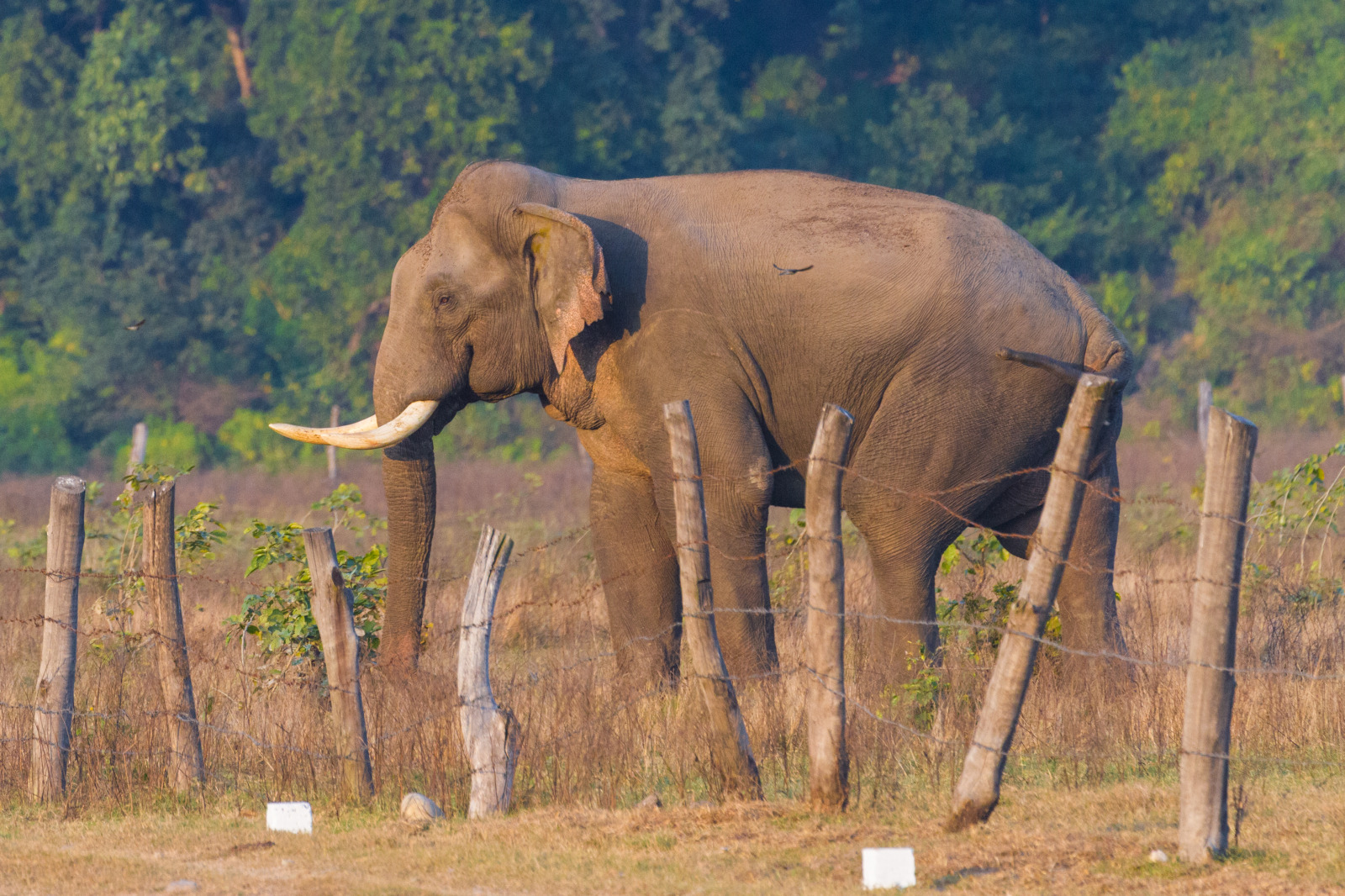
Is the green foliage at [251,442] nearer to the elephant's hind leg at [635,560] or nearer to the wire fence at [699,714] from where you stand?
the wire fence at [699,714]

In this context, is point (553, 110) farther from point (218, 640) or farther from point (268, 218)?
point (218, 640)

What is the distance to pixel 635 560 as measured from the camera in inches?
357

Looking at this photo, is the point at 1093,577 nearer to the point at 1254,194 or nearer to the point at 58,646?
the point at 58,646

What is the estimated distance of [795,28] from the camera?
3606 centimetres

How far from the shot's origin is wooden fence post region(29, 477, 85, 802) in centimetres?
706

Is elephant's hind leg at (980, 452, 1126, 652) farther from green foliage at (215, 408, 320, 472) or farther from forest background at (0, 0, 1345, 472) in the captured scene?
green foliage at (215, 408, 320, 472)

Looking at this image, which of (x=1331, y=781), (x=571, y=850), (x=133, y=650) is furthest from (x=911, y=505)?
(x=133, y=650)

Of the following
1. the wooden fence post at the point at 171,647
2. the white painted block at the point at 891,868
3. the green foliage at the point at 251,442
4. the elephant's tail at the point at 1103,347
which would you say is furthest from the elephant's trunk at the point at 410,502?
the green foliage at the point at 251,442

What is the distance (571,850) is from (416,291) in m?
3.59

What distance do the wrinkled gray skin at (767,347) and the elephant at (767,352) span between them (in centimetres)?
1

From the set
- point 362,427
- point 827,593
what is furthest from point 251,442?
point 827,593

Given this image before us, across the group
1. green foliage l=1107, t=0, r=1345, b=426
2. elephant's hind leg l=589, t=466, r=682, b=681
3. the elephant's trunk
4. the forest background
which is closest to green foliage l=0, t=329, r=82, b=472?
the forest background

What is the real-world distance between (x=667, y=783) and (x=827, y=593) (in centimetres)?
123

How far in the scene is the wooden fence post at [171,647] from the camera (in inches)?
277
